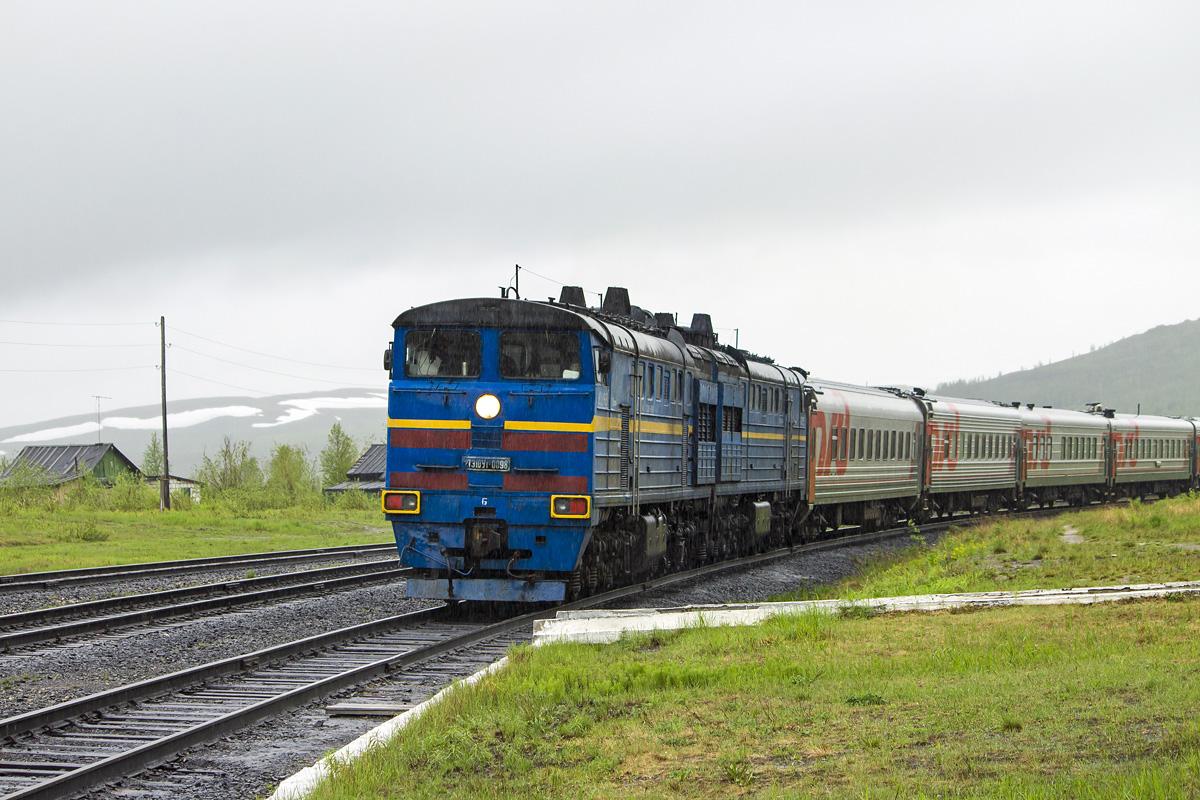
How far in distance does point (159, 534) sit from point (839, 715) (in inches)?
1350

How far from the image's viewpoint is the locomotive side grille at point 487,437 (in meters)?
18.9

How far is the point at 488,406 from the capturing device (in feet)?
62.2

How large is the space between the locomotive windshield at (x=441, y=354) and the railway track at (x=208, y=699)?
10.6 feet

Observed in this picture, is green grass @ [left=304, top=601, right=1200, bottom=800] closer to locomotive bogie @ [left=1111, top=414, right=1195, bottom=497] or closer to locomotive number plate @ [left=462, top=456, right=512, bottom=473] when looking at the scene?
locomotive number plate @ [left=462, top=456, right=512, bottom=473]

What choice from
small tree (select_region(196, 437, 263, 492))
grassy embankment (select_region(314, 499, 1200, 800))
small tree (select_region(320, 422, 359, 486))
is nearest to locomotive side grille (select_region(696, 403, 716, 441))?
grassy embankment (select_region(314, 499, 1200, 800))

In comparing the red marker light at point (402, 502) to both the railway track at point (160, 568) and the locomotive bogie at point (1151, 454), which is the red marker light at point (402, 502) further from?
the locomotive bogie at point (1151, 454)

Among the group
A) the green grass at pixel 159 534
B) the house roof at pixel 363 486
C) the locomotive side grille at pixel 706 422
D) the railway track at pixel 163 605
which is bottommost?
the house roof at pixel 363 486

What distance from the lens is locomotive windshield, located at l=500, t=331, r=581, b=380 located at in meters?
18.9

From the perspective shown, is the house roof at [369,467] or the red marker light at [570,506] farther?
the house roof at [369,467]

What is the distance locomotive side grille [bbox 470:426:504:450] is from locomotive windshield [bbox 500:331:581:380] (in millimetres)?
774

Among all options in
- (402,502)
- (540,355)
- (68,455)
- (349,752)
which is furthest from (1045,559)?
(68,455)

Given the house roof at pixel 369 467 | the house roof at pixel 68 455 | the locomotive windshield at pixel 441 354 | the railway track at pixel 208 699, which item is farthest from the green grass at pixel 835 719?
the house roof at pixel 68 455

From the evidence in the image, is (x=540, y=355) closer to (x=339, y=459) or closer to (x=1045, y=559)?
(x=1045, y=559)

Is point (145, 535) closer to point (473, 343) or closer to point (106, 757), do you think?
point (473, 343)
